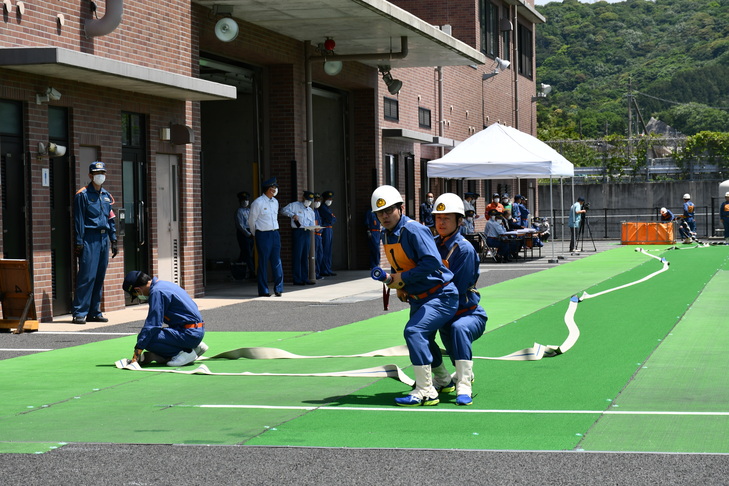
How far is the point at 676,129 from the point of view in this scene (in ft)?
380

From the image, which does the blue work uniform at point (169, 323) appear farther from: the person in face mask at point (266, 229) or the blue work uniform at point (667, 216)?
the blue work uniform at point (667, 216)

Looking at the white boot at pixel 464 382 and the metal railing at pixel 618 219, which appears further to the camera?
the metal railing at pixel 618 219

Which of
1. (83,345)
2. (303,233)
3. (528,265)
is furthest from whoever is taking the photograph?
(528,265)

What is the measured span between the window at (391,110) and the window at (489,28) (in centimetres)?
1077

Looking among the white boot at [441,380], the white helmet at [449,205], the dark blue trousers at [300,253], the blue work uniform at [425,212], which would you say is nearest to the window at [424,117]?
the blue work uniform at [425,212]

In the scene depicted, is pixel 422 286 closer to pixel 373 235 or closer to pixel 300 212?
pixel 300 212

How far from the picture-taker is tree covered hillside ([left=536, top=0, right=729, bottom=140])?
11338cm

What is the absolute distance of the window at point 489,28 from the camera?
40.1 meters

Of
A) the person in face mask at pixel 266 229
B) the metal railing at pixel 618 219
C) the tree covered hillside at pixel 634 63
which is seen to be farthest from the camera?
the tree covered hillside at pixel 634 63

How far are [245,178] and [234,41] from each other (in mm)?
6803

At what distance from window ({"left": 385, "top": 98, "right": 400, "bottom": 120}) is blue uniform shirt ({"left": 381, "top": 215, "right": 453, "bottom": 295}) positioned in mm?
20543

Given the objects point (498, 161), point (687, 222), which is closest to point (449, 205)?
point (498, 161)

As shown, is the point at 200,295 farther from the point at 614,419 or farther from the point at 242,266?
the point at 614,419

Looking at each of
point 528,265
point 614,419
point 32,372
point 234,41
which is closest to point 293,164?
point 234,41
